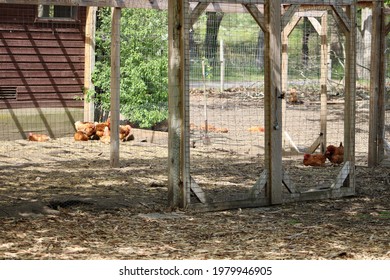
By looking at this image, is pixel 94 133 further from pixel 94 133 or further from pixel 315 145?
pixel 315 145

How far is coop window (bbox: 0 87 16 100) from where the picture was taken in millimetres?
17422

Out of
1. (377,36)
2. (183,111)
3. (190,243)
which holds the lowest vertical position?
(190,243)

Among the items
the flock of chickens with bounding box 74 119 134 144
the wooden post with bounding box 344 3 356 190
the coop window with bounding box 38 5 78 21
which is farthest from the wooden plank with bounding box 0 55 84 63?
the wooden post with bounding box 344 3 356 190

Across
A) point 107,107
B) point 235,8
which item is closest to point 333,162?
point 235,8

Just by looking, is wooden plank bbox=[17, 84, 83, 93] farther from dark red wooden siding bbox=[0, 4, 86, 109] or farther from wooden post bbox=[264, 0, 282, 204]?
wooden post bbox=[264, 0, 282, 204]

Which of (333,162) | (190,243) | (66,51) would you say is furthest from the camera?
(66,51)

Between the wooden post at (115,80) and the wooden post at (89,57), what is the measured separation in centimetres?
471

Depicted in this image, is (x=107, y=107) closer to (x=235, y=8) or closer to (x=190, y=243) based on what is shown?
(x=235, y=8)

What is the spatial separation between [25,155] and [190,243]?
24.8ft

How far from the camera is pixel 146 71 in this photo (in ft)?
55.4

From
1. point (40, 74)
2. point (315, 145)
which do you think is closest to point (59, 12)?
point (40, 74)

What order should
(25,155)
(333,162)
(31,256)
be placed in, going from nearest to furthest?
(31,256) < (333,162) < (25,155)

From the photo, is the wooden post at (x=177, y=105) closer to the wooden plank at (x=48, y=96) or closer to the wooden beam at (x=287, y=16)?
the wooden beam at (x=287, y=16)

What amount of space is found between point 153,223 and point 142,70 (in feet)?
27.2
